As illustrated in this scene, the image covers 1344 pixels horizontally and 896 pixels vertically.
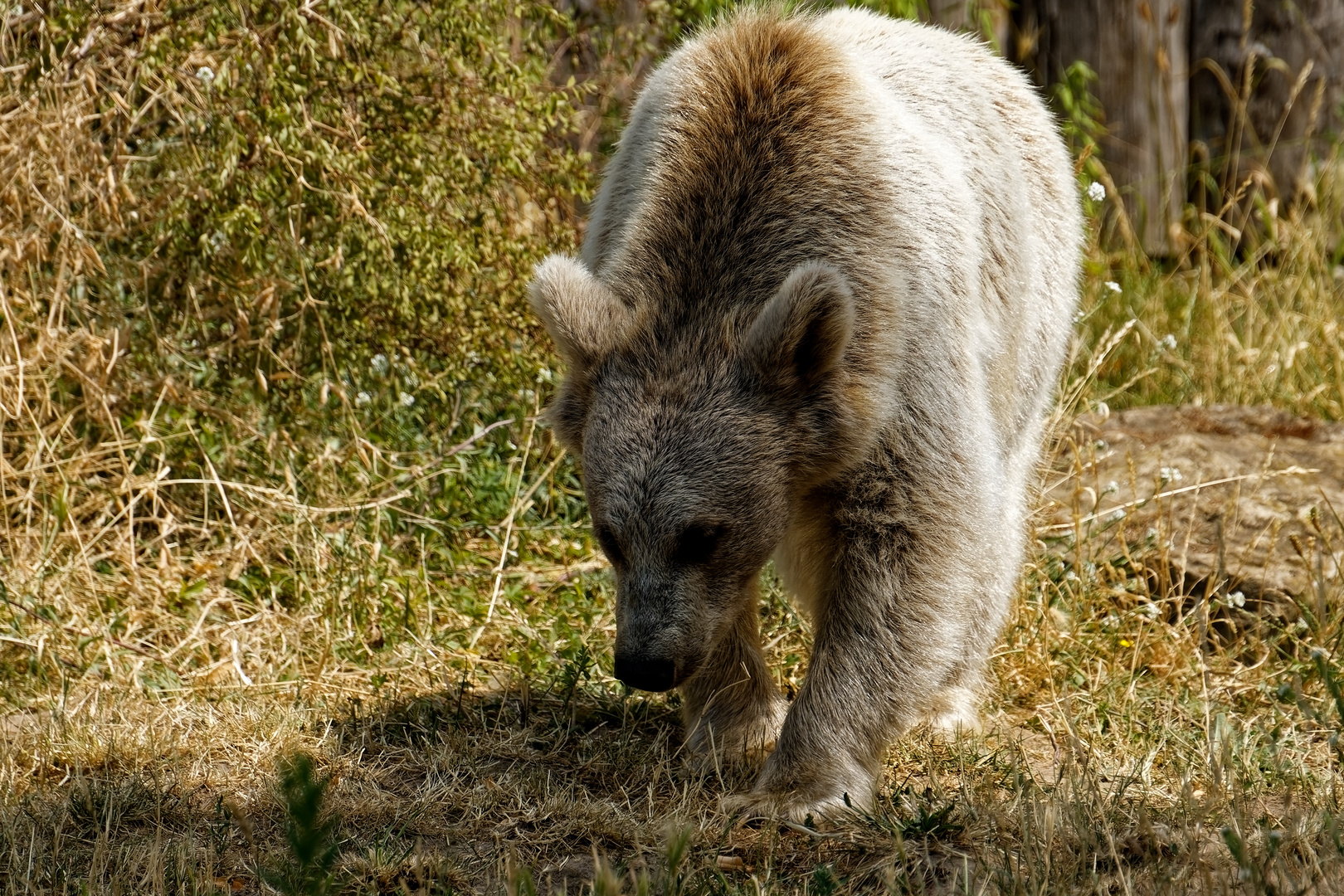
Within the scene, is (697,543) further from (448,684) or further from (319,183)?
(319,183)

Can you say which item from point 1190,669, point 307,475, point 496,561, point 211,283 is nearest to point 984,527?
point 1190,669

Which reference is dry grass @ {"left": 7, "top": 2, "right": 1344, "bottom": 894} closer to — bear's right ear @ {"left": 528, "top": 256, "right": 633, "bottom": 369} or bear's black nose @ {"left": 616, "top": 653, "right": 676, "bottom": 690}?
bear's black nose @ {"left": 616, "top": 653, "right": 676, "bottom": 690}

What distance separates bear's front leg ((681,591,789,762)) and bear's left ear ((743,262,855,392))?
87cm

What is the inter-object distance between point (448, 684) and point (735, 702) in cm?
104

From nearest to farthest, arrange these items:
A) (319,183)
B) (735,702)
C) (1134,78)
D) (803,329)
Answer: (803,329) → (735,702) → (319,183) → (1134,78)

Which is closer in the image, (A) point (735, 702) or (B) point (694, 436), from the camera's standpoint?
(B) point (694, 436)

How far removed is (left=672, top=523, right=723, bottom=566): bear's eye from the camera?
3797 mm

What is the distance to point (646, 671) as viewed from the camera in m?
3.88

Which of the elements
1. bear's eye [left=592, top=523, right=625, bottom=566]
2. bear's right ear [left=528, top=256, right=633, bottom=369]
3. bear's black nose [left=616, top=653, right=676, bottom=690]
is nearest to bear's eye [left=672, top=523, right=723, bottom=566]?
bear's eye [left=592, top=523, right=625, bottom=566]

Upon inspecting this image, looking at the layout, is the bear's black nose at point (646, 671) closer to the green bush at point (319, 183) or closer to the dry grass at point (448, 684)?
the dry grass at point (448, 684)

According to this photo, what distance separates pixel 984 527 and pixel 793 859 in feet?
3.84

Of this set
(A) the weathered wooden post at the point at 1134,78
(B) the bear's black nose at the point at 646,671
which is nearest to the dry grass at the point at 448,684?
(B) the bear's black nose at the point at 646,671

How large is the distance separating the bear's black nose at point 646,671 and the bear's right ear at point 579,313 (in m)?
0.86

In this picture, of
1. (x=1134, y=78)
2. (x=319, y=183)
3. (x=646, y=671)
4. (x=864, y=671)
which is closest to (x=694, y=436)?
(x=646, y=671)
